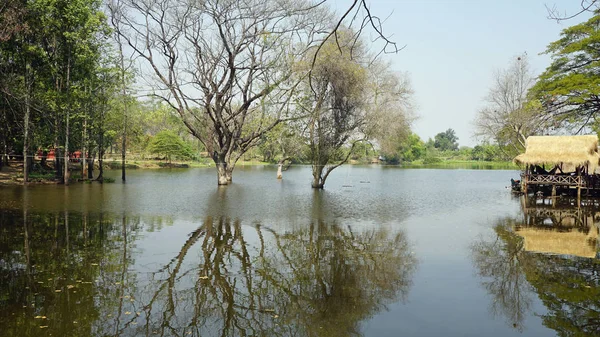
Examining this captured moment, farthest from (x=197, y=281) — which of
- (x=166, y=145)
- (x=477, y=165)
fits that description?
(x=477, y=165)

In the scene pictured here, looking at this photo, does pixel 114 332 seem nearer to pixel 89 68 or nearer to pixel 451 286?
pixel 451 286

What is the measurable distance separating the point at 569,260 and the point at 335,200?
1498 centimetres

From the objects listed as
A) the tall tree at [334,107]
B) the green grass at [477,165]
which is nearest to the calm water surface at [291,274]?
the tall tree at [334,107]

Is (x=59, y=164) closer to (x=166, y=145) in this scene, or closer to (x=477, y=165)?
(x=166, y=145)

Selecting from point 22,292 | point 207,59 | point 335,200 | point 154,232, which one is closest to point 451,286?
point 22,292

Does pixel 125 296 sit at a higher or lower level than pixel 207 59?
lower

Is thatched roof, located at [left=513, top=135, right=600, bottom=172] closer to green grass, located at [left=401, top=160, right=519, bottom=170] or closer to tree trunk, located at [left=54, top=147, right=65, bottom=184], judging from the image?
tree trunk, located at [left=54, top=147, right=65, bottom=184]

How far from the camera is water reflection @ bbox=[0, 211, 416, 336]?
255 inches

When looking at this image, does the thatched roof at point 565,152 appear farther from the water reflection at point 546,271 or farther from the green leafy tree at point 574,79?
the water reflection at point 546,271

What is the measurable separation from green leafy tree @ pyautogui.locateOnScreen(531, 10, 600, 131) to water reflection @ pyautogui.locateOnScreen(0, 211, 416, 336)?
20549 mm

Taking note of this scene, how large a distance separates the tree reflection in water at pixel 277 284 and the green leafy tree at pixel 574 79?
21.3 meters

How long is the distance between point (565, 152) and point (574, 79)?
551 cm

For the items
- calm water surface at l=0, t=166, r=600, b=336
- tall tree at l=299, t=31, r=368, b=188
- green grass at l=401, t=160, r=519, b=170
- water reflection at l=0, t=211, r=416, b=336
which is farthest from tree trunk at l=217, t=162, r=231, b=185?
green grass at l=401, t=160, r=519, b=170

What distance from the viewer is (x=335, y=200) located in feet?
82.6
